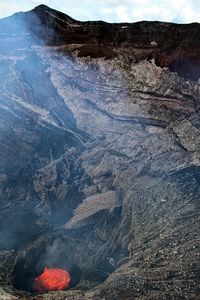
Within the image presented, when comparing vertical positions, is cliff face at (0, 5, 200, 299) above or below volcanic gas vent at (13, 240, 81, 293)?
above

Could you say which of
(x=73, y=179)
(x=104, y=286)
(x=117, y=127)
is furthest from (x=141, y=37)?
(x=104, y=286)

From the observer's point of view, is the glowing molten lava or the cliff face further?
the glowing molten lava

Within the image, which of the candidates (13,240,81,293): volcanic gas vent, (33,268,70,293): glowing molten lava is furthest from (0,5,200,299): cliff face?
(33,268,70,293): glowing molten lava

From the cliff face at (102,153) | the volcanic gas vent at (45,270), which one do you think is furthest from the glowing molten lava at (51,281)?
the cliff face at (102,153)

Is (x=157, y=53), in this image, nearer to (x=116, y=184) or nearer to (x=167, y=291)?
(x=116, y=184)

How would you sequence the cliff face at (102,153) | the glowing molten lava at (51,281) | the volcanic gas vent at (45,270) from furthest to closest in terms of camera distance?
the volcanic gas vent at (45,270)
the glowing molten lava at (51,281)
the cliff face at (102,153)

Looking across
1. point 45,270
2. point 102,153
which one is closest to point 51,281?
point 45,270

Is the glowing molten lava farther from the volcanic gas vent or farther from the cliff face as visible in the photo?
the cliff face

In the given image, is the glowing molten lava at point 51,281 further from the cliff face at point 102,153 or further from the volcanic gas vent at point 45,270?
the cliff face at point 102,153
